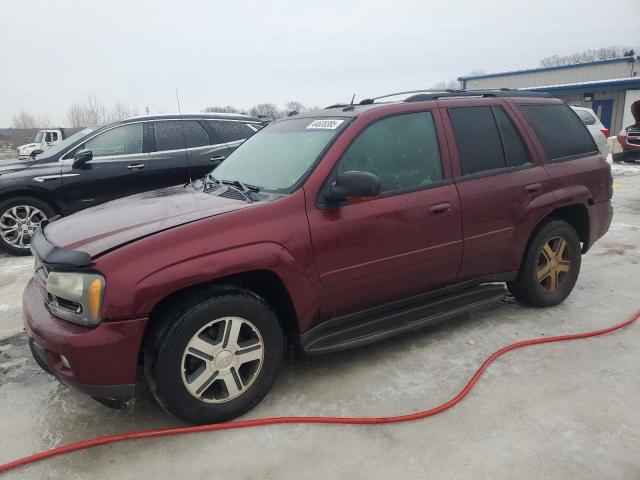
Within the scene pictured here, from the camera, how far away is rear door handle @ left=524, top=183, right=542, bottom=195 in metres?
3.78

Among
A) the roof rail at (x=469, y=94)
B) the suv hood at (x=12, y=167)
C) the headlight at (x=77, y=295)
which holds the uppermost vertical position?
the roof rail at (x=469, y=94)

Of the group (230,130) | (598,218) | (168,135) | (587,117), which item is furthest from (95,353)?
(587,117)

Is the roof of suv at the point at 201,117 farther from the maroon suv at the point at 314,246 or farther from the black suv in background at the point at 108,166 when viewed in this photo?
the maroon suv at the point at 314,246

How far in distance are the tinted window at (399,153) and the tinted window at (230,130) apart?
170 inches

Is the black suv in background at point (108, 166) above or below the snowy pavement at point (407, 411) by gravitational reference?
above

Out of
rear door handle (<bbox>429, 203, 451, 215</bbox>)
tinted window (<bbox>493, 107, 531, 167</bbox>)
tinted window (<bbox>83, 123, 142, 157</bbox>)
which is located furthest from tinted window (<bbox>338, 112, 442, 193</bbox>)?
tinted window (<bbox>83, 123, 142, 157</bbox>)

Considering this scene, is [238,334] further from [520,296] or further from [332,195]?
[520,296]

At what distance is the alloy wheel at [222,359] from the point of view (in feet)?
8.56

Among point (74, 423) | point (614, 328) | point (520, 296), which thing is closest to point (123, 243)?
point (74, 423)

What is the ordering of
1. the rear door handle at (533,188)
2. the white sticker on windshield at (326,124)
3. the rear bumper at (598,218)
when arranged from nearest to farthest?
1. the white sticker on windshield at (326,124)
2. the rear door handle at (533,188)
3. the rear bumper at (598,218)

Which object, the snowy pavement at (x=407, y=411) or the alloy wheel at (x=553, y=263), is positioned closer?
the snowy pavement at (x=407, y=411)

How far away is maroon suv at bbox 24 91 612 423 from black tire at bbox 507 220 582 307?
1 cm

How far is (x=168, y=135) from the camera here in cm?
695

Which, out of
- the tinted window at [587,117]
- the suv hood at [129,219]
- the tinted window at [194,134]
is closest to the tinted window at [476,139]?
the suv hood at [129,219]
